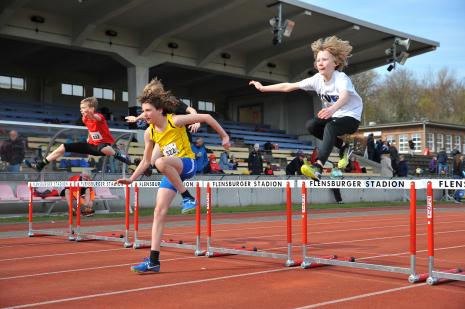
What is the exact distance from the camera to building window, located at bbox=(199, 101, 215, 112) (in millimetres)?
39719

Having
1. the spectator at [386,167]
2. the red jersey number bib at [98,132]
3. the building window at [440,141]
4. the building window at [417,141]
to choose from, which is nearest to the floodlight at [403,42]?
the spectator at [386,167]

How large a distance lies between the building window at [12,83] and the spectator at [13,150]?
1697 centimetres

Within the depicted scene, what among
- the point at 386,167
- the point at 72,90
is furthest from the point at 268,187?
the point at 72,90

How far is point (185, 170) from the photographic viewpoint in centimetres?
647

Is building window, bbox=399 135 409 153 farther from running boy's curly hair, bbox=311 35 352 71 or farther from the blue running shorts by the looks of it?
the blue running shorts

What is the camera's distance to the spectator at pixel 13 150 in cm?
1470

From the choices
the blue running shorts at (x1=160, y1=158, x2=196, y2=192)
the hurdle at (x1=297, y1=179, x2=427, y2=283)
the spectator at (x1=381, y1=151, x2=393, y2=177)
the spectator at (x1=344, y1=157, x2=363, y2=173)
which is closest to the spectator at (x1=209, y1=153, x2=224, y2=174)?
the spectator at (x1=344, y1=157, x2=363, y2=173)

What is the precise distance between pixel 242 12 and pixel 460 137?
3925cm

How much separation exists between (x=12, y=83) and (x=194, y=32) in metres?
11.2

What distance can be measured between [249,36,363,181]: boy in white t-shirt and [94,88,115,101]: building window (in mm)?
29889

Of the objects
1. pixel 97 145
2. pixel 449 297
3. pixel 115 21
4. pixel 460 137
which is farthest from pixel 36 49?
pixel 460 137

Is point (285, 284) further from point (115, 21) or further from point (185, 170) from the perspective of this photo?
point (115, 21)

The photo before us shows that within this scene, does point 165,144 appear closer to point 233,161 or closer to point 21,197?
point 21,197

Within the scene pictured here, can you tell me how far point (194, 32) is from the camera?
26734 millimetres
